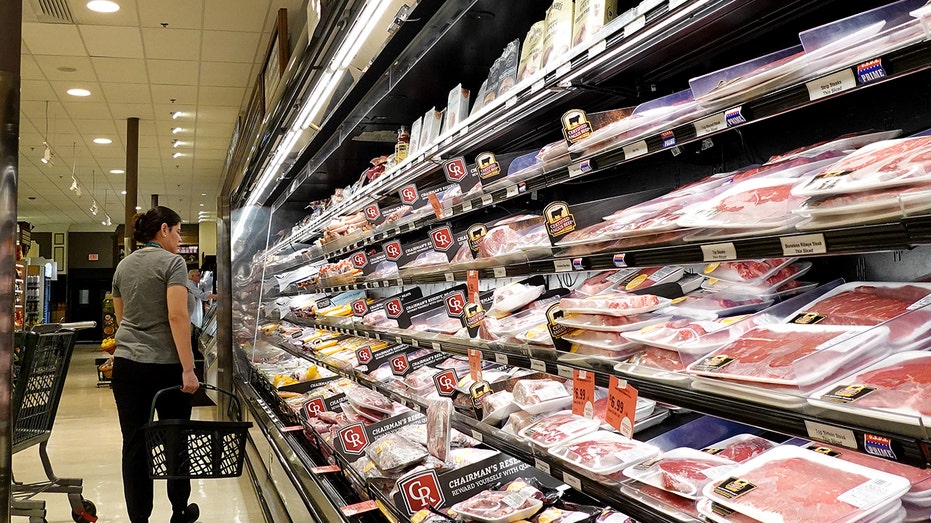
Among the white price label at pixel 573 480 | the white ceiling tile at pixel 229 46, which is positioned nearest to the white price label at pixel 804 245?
the white price label at pixel 573 480

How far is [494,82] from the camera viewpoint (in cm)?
277

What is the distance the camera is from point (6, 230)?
1917mm

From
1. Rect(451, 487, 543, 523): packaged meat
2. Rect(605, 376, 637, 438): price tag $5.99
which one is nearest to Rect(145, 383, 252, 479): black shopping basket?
Rect(451, 487, 543, 523): packaged meat

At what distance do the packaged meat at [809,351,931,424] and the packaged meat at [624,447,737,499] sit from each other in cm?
32

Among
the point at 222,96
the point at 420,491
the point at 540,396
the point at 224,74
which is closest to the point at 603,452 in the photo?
the point at 540,396

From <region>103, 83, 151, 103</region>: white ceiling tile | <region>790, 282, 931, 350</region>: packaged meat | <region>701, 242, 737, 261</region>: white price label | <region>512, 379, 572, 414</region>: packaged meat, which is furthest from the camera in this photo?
<region>103, 83, 151, 103</region>: white ceiling tile

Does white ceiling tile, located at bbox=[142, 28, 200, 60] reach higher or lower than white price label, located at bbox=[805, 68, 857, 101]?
higher

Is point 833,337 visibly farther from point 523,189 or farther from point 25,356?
point 25,356

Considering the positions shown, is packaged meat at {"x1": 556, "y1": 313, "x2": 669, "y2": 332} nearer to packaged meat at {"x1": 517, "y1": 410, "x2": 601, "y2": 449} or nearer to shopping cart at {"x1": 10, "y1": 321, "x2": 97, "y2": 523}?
packaged meat at {"x1": 517, "y1": 410, "x2": 601, "y2": 449}

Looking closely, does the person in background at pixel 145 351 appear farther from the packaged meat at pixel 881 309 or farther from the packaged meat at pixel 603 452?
the packaged meat at pixel 881 309

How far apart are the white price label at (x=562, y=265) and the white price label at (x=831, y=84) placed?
86 centimetres

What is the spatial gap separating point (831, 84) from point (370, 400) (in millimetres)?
→ 2906

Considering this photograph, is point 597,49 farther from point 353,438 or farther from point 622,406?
point 353,438

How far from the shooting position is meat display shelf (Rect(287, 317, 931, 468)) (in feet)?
3.26
